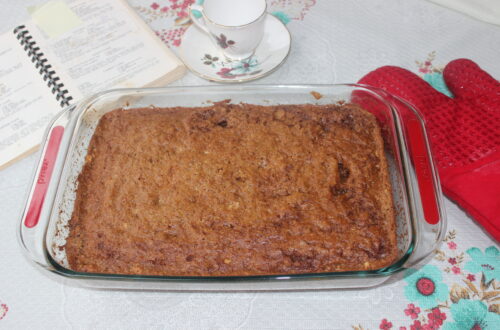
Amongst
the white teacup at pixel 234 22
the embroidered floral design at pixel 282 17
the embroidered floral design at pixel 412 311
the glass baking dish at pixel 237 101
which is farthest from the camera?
the embroidered floral design at pixel 282 17

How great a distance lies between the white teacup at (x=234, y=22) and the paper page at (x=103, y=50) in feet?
0.64

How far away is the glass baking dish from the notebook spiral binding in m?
0.22

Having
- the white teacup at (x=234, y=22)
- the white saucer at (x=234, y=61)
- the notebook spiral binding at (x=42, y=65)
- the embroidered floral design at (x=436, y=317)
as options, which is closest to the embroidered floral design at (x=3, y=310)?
the notebook spiral binding at (x=42, y=65)

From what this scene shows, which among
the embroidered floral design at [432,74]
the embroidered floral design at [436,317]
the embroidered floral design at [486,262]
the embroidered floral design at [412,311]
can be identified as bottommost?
the embroidered floral design at [412,311]

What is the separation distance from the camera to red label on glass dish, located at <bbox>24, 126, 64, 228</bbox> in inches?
43.3

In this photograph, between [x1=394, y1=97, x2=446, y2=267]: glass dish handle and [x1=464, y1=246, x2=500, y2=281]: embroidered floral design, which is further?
[x1=464, y1=246, x2=500, y2=281]: embroidered floral design

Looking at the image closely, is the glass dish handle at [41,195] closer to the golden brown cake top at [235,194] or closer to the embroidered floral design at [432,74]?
the golden brown cake top at [235,194]

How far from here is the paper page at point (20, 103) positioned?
138 centimetres

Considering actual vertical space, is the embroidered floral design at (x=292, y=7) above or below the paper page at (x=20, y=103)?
above

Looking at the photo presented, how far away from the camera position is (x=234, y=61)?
4.81 feet

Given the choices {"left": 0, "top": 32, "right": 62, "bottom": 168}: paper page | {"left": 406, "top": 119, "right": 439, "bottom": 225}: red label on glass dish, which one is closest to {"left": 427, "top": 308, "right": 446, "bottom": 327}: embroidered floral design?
{"left": 406, "top": 119, "right": 439, "bottom": 225}: red label on glass dish

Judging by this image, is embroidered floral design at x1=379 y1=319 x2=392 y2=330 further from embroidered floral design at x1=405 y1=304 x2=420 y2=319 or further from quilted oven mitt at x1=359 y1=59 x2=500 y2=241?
quilted oven mitt at x1=359 y1=59 x2=500 y2=241

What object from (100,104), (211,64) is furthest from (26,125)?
(211,64)

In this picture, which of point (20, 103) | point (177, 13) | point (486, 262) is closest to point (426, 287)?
point (486, 262)
